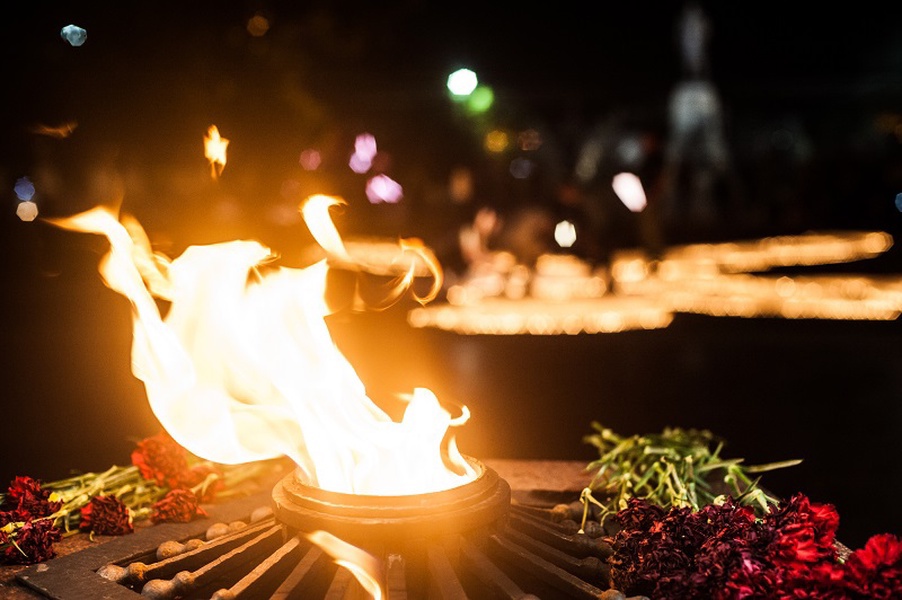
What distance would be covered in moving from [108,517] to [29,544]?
16.6 inches

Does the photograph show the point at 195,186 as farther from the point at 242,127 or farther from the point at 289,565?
the point at 289,565

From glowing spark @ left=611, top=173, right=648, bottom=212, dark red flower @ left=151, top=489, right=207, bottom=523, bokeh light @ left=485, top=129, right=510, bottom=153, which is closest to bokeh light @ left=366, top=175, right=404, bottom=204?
glowing spark @ left=611, top=173, right=648, bottom=212

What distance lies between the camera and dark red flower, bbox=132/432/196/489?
14.0ft

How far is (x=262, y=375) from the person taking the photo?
3.95 meters

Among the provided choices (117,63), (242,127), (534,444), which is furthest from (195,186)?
(534,444)

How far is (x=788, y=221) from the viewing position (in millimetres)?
29297

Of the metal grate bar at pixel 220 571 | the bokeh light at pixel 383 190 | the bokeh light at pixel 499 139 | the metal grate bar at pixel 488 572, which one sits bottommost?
the metal grate bar at pixel 220 571

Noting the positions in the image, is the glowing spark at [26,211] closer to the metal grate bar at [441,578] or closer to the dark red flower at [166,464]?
the dark red flower at [166,464]

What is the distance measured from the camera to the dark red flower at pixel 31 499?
363 cm

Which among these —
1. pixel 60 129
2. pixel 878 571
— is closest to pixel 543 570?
pixel 878 571

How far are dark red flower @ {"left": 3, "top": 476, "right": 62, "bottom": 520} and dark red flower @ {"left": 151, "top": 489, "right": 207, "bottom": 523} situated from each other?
0.40m

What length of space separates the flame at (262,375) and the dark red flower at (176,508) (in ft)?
0.71

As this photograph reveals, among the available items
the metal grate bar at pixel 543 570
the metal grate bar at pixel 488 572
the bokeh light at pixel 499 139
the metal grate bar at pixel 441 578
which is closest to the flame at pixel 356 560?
the metal grate bar at pixel 441 578

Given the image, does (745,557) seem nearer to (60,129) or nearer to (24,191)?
(60,129)
